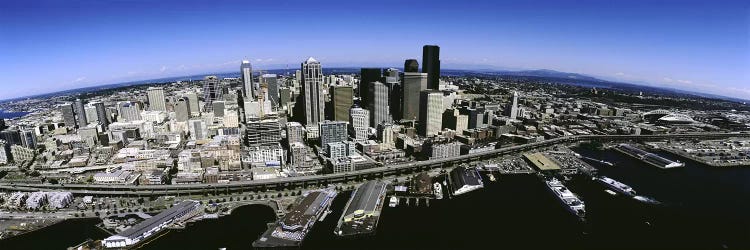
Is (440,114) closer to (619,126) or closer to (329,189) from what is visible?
(329,189)

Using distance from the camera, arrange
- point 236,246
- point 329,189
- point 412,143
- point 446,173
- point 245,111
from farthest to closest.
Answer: point 245,111, point 412,143, point 446,173, point 329,189, point 236,246

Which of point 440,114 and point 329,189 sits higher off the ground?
point 440,114

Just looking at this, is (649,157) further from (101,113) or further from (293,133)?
(101,113)

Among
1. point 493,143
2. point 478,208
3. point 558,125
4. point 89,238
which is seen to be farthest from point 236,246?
point 558,125

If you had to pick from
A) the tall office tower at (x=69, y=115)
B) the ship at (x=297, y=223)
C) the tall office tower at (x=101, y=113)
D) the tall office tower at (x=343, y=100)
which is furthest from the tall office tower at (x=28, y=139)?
the ship at (x=297, y=223)

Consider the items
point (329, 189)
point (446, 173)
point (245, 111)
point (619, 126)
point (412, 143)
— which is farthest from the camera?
point (245, 111)

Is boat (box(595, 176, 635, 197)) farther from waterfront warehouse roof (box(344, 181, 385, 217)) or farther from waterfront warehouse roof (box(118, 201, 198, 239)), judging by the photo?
waterfront warehouse roof (box(118, 201, 198, 239))
